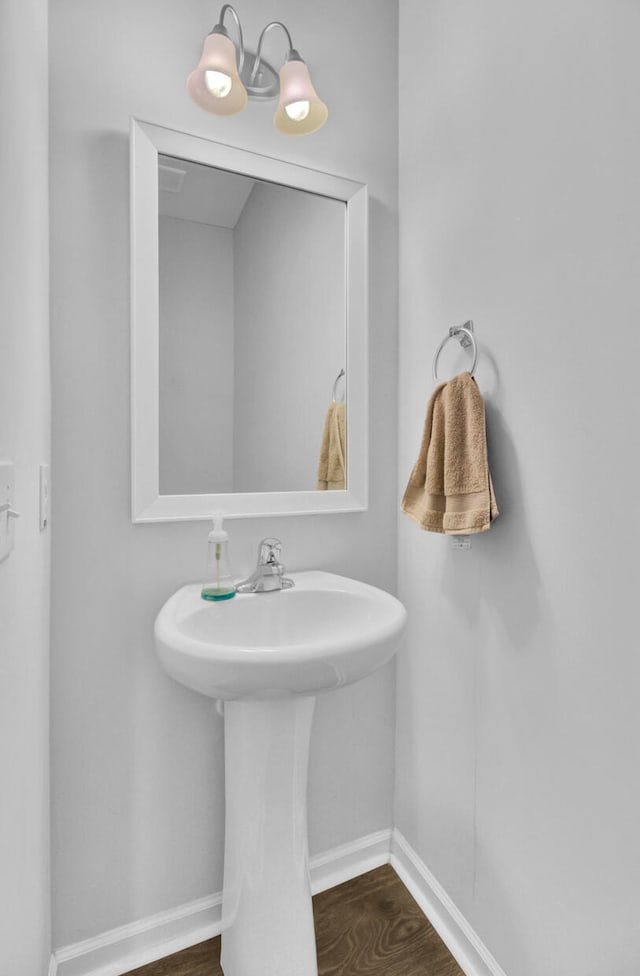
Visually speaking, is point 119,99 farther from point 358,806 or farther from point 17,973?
point 358,806

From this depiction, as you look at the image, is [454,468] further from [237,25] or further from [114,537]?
[237,25]

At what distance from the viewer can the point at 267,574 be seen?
1.16m

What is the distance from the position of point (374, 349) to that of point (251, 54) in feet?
2.51

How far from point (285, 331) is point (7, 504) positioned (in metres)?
0.91

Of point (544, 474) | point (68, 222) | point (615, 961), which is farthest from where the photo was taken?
point (68, 222)

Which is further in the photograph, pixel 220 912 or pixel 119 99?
pixel 220 912

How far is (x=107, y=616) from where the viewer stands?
112 cm

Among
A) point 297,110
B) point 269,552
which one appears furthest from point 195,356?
point 297,110

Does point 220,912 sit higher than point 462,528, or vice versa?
point 462,528

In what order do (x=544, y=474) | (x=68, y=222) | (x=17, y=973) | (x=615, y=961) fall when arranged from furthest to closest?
(x=68, y=222) → (x=544, y=474) → (x=615, y=961) → (x=17, y=973)

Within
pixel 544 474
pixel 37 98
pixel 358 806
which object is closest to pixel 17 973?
pixel 358 806

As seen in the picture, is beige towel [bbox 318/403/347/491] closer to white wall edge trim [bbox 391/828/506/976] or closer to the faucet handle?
the faucet handle

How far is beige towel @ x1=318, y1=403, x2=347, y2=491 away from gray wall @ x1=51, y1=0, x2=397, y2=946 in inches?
6.2

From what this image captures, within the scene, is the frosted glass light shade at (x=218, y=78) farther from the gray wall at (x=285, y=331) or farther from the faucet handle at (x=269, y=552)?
the faucet handle at (x=269, y=552)
